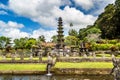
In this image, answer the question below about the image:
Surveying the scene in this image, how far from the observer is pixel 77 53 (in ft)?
164

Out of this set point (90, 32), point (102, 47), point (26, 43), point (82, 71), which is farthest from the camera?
point (90, 32)

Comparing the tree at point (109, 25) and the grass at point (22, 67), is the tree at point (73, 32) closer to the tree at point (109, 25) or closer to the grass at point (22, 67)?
the tree at point (109, 25)

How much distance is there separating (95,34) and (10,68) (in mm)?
67420

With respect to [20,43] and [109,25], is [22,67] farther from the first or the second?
[20,43]

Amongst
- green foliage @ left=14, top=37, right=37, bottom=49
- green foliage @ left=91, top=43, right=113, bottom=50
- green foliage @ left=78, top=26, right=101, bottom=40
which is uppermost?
green foliage @ left=78, top=26, right=101, bottom=40

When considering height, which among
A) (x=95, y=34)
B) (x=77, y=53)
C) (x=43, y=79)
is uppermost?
(x=95, y=34)

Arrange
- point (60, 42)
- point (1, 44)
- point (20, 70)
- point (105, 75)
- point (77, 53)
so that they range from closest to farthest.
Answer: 1. point (105, 75)
2. point (20, 70)
3. point (77, 53)
4. point (60, 42)
5. point (1, 44)

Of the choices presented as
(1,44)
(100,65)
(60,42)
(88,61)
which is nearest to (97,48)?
(60,42)

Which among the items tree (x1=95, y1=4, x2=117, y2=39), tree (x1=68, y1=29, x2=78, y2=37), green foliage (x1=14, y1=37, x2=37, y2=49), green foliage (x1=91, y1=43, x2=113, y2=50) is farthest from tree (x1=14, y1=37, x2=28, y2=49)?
green foliage (x1=91, y1=43, x2=113, y2=50)

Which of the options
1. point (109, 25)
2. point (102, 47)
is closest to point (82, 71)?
point (102, 47)

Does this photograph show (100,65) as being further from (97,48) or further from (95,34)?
(95,34)

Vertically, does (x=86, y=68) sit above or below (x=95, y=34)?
below

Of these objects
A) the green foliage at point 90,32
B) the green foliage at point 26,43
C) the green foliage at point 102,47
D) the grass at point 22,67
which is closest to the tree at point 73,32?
the green foliage at point 90,32

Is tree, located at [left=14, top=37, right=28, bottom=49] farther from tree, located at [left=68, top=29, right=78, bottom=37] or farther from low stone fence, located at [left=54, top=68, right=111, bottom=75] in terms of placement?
low stone fence, located at [left=54, top=68, right=111, bottom=75]
